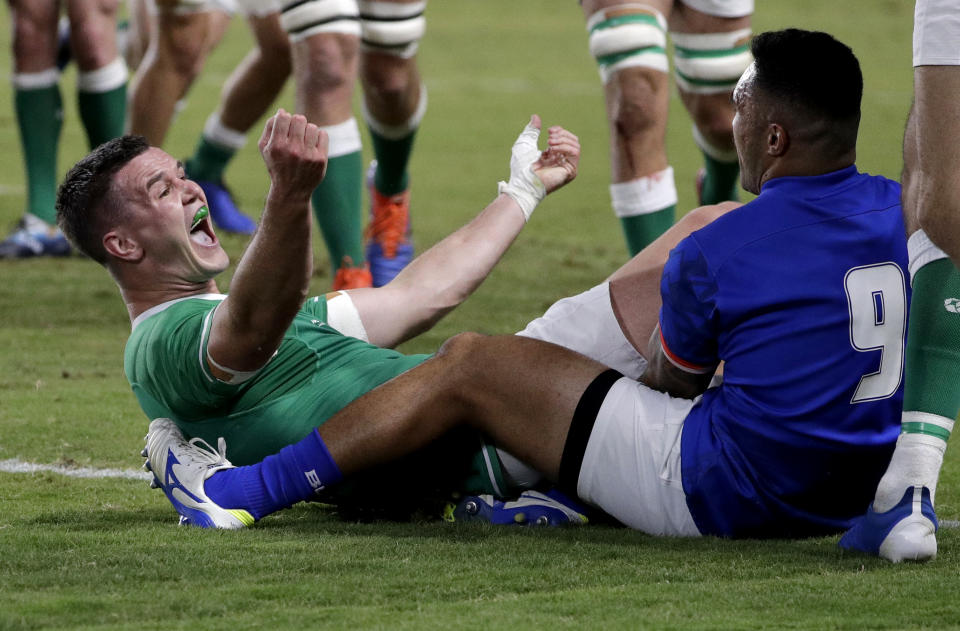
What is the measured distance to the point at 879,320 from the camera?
2.78 m

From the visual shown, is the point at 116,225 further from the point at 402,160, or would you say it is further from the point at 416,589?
the point at 402,160

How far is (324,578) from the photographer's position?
8.28 feet

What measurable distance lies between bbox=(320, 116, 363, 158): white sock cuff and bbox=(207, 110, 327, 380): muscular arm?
222cm

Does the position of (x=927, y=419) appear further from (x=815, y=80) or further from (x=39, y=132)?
(x=39, y=132)

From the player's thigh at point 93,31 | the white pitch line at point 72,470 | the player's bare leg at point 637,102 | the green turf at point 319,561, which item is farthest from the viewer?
the player's thigh at point 93,31

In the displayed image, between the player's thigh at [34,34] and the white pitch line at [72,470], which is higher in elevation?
the player's thigh at [34,34]

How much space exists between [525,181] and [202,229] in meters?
0.80

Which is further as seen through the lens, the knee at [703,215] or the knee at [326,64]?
the knee at [326,64]

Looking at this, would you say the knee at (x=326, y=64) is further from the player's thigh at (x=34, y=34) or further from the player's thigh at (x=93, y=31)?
the player's thigh at (x=34, y=34)

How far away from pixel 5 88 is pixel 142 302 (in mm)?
11099

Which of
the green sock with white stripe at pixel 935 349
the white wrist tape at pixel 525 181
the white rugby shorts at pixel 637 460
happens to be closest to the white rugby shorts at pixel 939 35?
the green sock with white stripe at pixel 935 349

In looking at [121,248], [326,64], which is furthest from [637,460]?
[326,64]

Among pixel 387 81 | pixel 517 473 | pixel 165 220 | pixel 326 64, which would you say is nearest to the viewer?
pixel 517 473

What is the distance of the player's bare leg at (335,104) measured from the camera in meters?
4.91
